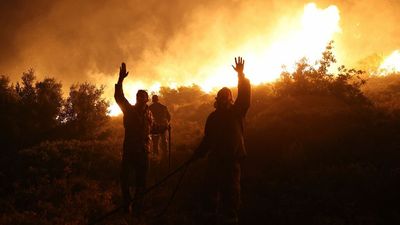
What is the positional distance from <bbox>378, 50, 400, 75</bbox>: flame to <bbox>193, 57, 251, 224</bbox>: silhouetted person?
2812 cm

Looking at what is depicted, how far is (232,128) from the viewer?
6.98 metres

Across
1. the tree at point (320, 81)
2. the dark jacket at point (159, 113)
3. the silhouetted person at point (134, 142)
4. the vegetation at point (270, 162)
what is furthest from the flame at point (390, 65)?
the silhouetted person at point (134, 142)

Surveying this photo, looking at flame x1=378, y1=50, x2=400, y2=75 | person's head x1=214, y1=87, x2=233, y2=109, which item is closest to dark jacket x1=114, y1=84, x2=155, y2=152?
person's head x1=214, y1=87, x2=233, y2=109

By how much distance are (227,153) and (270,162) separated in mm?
5292

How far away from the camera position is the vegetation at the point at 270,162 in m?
8.51

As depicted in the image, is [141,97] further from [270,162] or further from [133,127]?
[270,162]

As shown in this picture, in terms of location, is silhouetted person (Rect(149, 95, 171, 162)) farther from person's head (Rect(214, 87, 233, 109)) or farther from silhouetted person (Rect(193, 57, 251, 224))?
person's head (Rect(214, 87, 233, 109))

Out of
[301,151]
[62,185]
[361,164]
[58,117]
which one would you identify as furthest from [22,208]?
[58,117]

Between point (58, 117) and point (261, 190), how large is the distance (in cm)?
1561

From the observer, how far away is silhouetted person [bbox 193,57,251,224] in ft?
22.6

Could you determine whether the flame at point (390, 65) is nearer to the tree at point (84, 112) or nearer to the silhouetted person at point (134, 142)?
the tree at point (84, 112)

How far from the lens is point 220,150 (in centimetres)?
702

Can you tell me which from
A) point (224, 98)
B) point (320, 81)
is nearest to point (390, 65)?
point (320, 81)

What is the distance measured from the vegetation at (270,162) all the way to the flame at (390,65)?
37.4 ft
